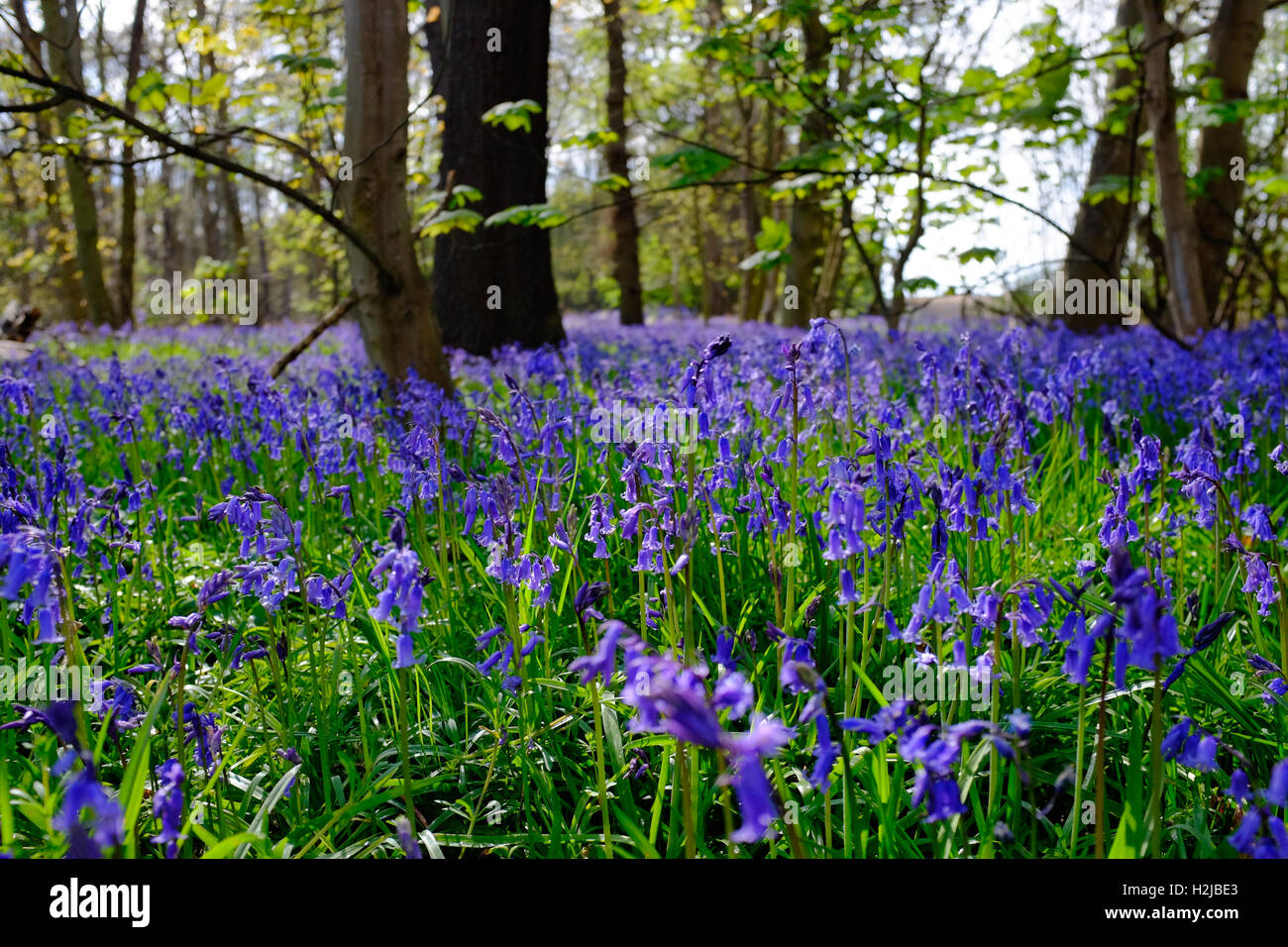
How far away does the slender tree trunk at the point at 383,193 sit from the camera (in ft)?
16.4

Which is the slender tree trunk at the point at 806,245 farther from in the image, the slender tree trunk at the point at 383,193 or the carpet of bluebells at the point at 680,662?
the carpet of bluebells at the point at 680,662

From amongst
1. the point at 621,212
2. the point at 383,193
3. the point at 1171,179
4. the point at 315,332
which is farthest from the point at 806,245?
the point at 315,332

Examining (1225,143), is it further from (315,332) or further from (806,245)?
(315,332)

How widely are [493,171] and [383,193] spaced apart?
3.50m

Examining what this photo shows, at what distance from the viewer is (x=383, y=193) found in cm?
519

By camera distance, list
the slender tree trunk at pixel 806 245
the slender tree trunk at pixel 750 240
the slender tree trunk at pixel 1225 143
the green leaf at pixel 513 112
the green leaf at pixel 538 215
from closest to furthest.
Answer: the green leaf at pixel 513 112, the green leaf at pixel 538 215, the slender tree trunk at pixel 1225 143, the slender tree trunk at pixel 806 245, the slender tree trunk at pixel 750 240

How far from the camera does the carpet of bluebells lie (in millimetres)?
1442

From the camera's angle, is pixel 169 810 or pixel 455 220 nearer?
pixel 169 810

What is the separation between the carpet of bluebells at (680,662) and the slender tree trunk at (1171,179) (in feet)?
15.5

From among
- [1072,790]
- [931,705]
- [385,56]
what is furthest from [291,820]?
[385,56]

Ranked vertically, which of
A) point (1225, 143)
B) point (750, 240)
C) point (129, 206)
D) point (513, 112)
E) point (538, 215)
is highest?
point (129, 206)

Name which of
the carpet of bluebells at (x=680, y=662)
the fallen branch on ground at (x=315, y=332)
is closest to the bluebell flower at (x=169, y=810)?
the carpet of bluebells at (x=680, y=662)

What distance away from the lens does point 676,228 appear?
32.5 m
